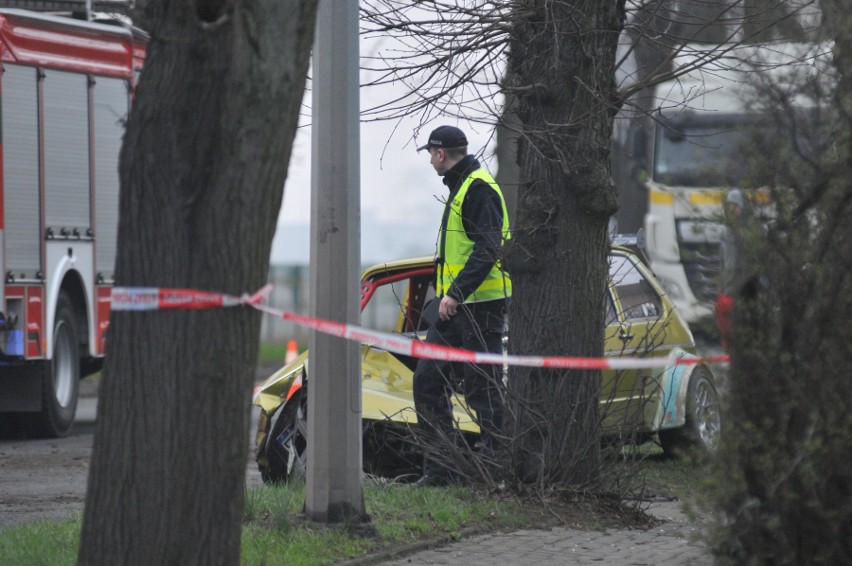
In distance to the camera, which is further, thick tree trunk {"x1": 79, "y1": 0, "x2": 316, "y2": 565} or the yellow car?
the yellow car

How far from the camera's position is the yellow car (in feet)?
26.7

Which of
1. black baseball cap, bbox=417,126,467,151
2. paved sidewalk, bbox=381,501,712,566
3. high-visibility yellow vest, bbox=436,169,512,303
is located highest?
black baseball cap, bbox=417,126,467,151

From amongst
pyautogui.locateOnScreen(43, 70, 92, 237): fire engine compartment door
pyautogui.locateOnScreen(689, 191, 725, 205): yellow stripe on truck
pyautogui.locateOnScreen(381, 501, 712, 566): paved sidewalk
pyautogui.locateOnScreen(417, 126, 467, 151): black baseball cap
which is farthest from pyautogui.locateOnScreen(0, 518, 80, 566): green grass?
pyautogui.locateOnScreen(43, 70, 92, 237): fire engine compartment door

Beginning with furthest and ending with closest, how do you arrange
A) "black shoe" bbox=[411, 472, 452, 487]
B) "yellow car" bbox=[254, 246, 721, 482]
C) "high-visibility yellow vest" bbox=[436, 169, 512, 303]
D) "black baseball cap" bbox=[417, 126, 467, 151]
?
"black baseball cap" bbox=[417, 126, 467, 151]
"high-visibility yellow vest" bbox=[436, 169, 512, 303]
"black shoe" bbox=[411, 472, 452, 487]
"yellow car" bbox=[254, 246, 721, 482]

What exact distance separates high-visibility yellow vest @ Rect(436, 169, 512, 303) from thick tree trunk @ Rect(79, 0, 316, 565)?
150 inches

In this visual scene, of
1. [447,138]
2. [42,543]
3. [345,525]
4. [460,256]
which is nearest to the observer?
[42,543]

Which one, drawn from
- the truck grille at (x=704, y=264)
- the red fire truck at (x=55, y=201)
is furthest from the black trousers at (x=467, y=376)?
the red fire truck at (x=55, y=201)

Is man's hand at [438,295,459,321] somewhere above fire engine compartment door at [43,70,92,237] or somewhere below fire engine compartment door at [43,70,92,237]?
below

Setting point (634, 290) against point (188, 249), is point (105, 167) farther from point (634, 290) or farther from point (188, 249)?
point (188, 249)

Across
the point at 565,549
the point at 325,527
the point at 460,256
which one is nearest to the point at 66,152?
the point at 460,256

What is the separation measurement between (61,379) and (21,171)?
212 centimetres

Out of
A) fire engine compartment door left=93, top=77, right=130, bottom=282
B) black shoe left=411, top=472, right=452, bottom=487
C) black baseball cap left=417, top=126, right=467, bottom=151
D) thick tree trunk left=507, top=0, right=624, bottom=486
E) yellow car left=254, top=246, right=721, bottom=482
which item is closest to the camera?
thick tree trunk left=507, top=0, right=624, bottom=486

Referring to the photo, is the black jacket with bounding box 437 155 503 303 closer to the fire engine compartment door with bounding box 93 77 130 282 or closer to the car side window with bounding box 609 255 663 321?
the car side window with bounding box 609 255 663 321

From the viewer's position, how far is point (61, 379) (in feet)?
45.6
